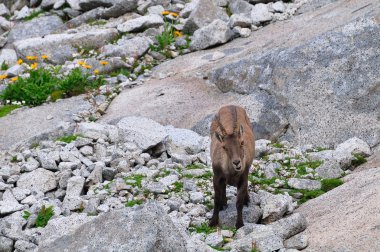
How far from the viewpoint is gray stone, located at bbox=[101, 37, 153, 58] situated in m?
18.2

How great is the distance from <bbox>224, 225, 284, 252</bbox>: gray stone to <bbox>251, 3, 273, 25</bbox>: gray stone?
34.6ft

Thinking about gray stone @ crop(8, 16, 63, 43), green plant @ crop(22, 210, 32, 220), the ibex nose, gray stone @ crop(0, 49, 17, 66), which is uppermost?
the ibex nose

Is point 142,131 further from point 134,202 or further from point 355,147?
point 355,147

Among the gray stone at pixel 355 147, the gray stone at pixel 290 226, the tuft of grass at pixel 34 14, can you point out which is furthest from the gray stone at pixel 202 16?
the gray stone at pixel 290 226

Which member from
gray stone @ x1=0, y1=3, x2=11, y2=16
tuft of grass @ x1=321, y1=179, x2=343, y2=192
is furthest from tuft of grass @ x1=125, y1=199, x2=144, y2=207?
gray stone @ x1=0, y1=3, x2=11, y2=16

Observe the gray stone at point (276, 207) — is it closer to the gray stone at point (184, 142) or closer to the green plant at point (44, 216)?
the green plant at point (44, 216)

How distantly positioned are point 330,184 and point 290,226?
247 centimetres

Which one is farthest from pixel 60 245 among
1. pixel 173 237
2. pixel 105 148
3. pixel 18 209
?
pixel 105 148

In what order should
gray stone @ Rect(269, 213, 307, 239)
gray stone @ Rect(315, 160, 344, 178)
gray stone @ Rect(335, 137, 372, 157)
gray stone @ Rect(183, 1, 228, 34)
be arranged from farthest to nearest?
gray stone @ Rect(183, 1, 228, 34), gray stone @ Rect(335, 137, 372, 157), gray stone @ Rect(315, 160, 344, 178), gray stone @ Rect(269, 213, 307, 239)

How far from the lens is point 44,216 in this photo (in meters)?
9.92

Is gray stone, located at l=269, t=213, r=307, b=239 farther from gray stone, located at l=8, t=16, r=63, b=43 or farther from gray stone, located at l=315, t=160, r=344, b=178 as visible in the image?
gray stone, located at l=8, t=16, r=63, b=43

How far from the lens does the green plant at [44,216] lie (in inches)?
387

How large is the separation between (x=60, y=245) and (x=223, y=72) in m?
8.34

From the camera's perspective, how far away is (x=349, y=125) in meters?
13.2
